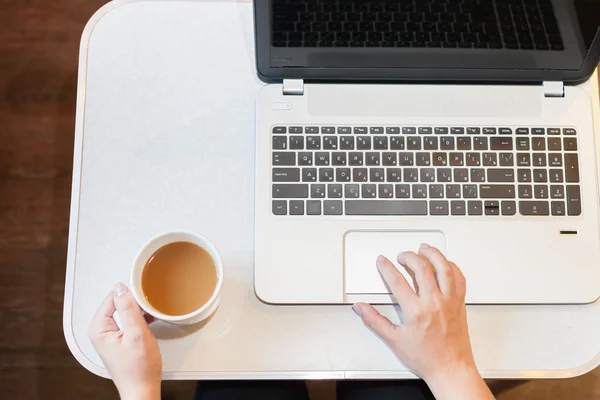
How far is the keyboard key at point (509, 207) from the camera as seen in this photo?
0.71 m

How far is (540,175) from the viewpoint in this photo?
0.72m

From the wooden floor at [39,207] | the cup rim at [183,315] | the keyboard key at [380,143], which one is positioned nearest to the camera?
the cup rim at [183,315]

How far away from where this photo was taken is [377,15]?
0.66 metres

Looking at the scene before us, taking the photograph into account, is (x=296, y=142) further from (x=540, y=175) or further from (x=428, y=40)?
(x=540, y=175)

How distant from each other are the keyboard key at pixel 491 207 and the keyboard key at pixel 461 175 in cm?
4

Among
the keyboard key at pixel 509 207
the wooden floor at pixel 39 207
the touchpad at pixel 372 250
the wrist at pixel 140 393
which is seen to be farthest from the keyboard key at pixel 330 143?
the wooden floor at pixel 39 207

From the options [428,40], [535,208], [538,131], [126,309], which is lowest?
[126,309]

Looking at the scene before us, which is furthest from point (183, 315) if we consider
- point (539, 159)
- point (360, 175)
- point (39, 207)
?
point (39, 207)

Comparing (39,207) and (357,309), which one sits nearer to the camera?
(357,309)

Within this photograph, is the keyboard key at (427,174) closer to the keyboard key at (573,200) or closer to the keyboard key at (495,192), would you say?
the keyboard key at (495,192)

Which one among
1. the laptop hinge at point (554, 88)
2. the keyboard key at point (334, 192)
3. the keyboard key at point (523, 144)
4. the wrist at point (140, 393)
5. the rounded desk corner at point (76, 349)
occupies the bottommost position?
the wrist at point (140, 393)

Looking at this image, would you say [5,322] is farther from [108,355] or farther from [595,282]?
[595,282]

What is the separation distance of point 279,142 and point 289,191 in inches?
2.6

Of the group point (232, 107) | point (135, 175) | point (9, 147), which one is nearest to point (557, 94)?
point (232, 107)
